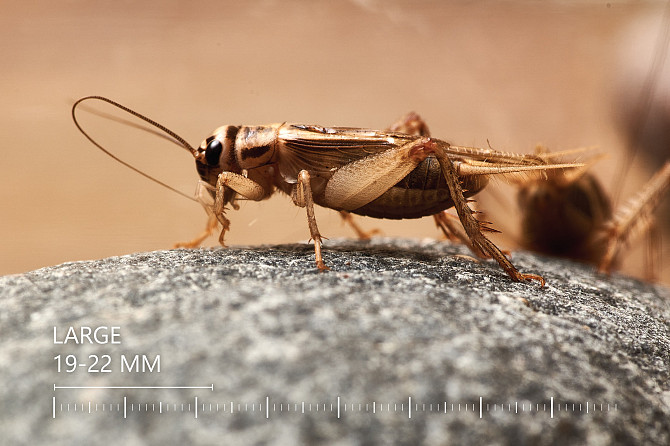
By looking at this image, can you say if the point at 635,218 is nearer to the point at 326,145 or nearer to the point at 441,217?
the point at 441,217

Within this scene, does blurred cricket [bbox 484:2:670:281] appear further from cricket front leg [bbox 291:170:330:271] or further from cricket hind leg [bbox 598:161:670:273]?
cricket front leg [bbox 291:170:330:271]

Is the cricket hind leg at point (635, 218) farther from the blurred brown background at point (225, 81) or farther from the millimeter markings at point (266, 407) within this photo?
the millimeter markings at point (266, 407)

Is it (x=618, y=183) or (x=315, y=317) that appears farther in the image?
(x=618, y=183)

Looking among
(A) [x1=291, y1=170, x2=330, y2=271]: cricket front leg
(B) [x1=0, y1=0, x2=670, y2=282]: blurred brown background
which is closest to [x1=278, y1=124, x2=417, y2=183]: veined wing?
(A) [x1=291, y1=170, x2=330, y2=271]: cricket front leg

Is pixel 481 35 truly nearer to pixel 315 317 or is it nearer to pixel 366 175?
pixel 366 175

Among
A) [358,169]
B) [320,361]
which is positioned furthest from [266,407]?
[358,169]

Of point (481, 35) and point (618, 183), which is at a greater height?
point (481, 35)

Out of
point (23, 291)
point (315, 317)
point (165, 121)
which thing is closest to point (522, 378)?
point (315, 317)

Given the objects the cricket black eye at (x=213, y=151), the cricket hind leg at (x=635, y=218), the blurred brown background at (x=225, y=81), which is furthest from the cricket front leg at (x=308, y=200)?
the cricket hind leg at (x=635, y=218)
